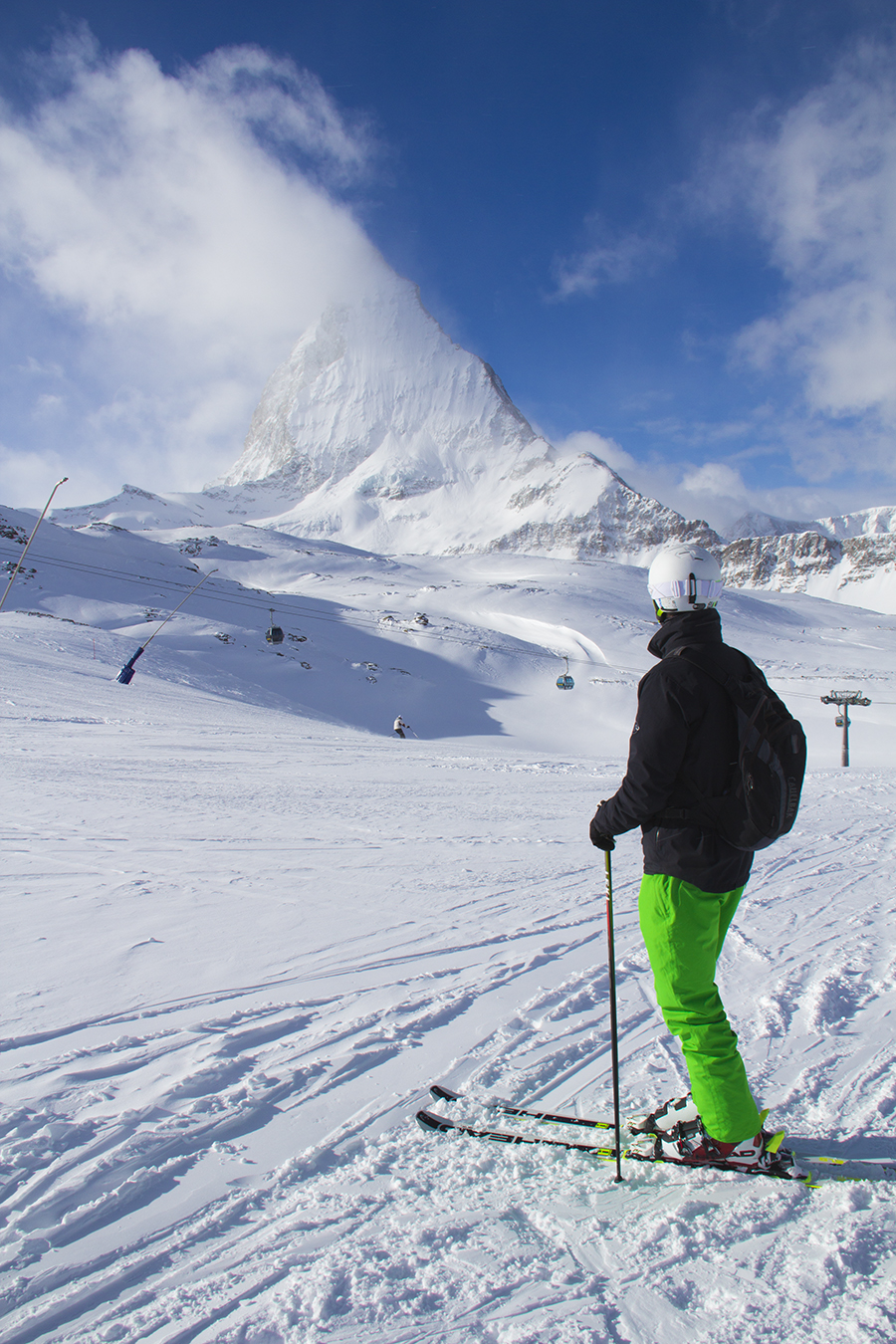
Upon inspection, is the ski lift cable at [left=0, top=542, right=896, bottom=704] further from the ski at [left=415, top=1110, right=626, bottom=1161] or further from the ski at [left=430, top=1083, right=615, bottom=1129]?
the ski at [left=415, top=1110, right=626, bottom=1161]

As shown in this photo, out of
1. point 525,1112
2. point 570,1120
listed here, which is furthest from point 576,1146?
point 525,1112

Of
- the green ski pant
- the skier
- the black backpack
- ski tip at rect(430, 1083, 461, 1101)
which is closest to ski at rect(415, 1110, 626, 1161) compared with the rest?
ski tip at rect(430, 1083, 461, 1101)

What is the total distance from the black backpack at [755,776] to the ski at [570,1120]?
1.18 metres

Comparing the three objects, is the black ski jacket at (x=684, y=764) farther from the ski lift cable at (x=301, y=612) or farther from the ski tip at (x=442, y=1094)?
the ski lift cable at (x=301, y=612)

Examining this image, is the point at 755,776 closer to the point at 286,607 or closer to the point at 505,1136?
the point at 505,1136

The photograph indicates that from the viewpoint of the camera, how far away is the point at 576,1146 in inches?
99.8

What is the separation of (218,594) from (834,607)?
80.7 metres

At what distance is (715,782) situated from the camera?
2410mm

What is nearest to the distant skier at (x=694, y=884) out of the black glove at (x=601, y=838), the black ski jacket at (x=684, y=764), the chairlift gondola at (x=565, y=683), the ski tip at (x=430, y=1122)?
the black ski jacket at (x=684, y=764)

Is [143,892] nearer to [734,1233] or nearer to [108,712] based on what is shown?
[734,1233]

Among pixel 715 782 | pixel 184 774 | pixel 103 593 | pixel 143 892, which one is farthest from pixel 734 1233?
pixel 103 593

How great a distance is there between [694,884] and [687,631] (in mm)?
925

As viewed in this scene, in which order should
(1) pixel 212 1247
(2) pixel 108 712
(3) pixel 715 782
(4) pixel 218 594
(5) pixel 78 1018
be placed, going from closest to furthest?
(1) pixel 212 1247
(3) pixel 715 782
(5) pixel 78 1018
(2) pixel 108 712
(4) pixel 218 594

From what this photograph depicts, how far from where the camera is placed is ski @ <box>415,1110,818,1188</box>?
238cm
